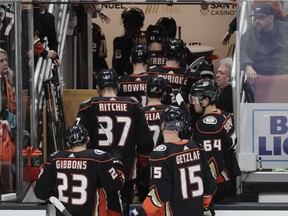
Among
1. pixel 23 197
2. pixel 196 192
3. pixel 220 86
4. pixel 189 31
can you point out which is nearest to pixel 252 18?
pixel 220 86

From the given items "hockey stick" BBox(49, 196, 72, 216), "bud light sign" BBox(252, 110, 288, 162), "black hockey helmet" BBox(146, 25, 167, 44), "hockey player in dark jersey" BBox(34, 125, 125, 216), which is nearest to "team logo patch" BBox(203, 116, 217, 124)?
"bud light sign" BBox(252, 110, 288, 162)

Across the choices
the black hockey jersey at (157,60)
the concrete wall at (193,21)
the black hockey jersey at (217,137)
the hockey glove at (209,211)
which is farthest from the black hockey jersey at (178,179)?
the concrete wall at (193,21)

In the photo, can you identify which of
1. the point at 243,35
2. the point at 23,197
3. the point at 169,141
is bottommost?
the point at 23,197

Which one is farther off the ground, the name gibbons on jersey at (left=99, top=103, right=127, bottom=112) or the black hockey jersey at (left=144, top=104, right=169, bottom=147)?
the name gibbons on jersey at (left=99, top=103, right=127, bottom=112)

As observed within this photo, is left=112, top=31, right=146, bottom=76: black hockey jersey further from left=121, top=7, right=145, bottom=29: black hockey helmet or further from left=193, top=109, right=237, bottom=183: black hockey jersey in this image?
left=193, top=109, right=237, bottom=183: black hockey jersey

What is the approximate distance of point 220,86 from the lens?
1202 centimetres

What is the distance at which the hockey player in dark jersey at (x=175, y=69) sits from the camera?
11922 millimetres

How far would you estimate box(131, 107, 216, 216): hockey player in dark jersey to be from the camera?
393 inches

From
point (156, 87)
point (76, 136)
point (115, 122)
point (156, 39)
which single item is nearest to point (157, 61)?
point (156, 39)

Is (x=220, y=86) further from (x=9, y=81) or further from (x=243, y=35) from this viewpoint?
(x=9, y=81)

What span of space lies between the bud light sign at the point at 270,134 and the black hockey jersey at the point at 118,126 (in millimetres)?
970

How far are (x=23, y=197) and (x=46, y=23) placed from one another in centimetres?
236

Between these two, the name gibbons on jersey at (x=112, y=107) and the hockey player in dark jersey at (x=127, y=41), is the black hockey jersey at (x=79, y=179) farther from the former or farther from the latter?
the hockey player in dark jersey at (x=127, y=41)

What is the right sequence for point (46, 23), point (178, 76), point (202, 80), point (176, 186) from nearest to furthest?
1. point (176, 186)
2. point (202, 80)
3. point (178, 76)
4. point (46, 23)
